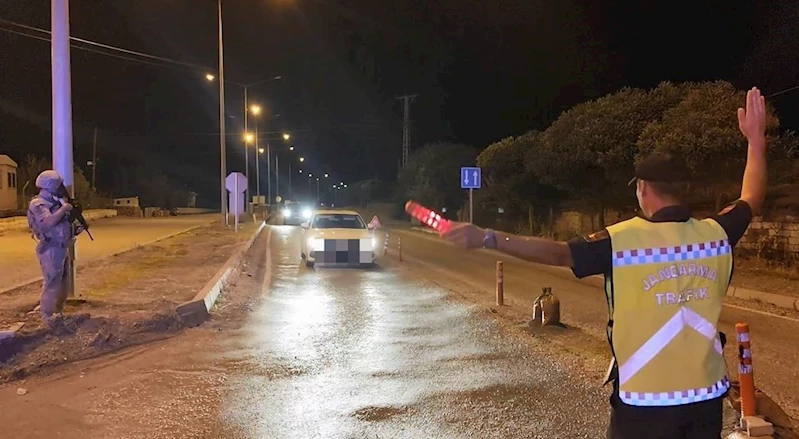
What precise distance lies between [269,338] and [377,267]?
9435 millimetres

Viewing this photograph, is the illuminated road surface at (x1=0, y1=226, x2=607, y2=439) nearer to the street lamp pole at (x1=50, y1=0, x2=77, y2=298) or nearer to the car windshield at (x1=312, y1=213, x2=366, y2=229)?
the street lamp pole at (x1=50, y1=0, x2=77, y2=298)

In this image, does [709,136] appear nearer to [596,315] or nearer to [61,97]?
[596,315]

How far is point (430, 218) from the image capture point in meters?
3.14

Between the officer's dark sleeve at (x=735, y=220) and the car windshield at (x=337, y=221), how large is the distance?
16.3 meters

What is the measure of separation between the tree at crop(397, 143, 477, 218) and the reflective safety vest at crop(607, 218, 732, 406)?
140 feet

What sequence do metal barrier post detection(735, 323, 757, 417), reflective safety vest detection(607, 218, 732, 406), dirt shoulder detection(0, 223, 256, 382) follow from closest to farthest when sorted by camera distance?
1. reflective safety vest detection(607, 218, 732, 406)
2. metal barrier post detection(735, 323, 757, 417)
3. dirt shoulder detection(0, 223, 256, 382)

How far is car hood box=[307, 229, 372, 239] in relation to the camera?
18109 mm

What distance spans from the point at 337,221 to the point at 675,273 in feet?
56.6

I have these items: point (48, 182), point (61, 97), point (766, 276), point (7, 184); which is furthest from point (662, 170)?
point (7, 184)

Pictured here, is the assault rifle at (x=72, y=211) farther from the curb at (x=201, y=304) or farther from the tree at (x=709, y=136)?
the tree at (x=709, y=136)

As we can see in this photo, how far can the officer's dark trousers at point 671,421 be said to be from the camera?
8.75ft

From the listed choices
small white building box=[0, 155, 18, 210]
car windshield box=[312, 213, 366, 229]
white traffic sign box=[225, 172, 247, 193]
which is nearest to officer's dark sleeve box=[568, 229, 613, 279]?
car windshield box=[312, 213, 366, 229]

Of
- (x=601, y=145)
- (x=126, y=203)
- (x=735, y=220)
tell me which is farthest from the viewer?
(x=126, y=203)

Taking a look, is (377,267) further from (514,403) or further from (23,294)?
(514,403)
